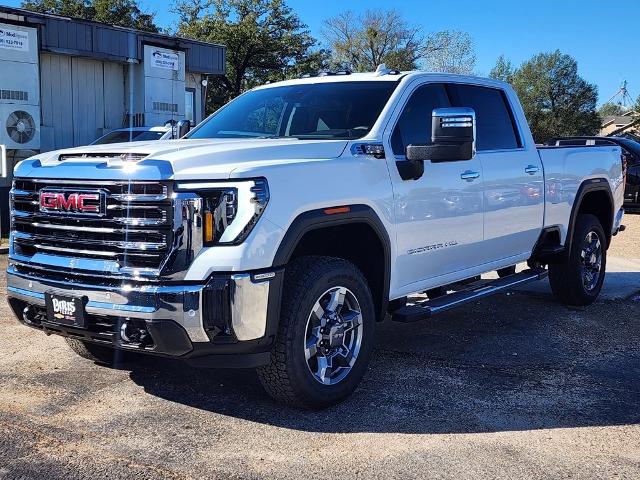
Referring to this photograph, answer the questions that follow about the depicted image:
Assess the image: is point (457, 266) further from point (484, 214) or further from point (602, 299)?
point (602, 299)

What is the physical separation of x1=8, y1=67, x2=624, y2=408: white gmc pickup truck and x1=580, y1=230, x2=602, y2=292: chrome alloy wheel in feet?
5.75

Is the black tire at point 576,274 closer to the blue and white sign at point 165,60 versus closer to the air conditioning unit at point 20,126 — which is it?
the air conditioning unit at point 20,126

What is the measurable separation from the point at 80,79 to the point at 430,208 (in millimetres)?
13046

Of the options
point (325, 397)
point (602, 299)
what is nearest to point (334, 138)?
point (325, 397)

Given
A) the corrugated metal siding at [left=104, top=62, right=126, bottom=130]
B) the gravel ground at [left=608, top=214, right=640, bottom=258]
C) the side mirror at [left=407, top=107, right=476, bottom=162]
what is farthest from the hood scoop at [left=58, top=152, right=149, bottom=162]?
the corrugated metal siding at [left=104, top=62, right=126, bottom=130]

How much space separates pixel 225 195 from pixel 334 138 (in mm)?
1309

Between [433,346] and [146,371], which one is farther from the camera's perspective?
[433,346]

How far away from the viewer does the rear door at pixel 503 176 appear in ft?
18.9

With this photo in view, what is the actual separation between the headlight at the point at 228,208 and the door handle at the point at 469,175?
201cm

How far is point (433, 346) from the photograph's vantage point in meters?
5.85

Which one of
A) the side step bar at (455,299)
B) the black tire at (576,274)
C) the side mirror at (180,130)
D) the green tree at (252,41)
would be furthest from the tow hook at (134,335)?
the green tree at (252,41)

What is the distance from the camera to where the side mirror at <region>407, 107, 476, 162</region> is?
462 centimetres

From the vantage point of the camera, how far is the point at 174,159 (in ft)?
12.7

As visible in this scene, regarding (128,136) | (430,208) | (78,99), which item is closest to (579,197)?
(430,208)
